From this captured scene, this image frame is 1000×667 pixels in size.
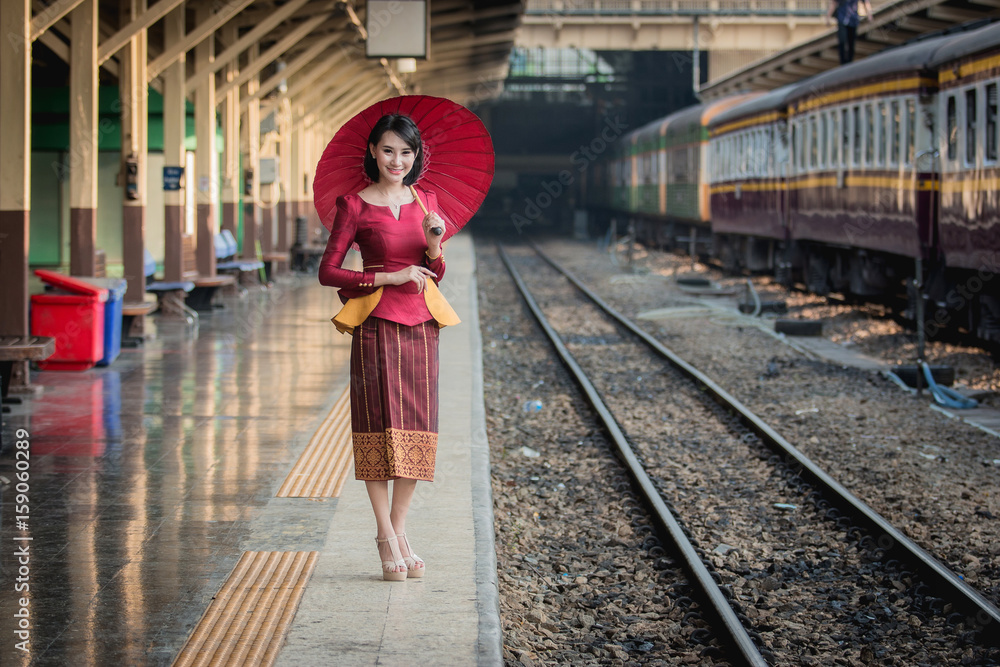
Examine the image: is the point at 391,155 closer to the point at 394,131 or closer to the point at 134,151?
the point at 394,131

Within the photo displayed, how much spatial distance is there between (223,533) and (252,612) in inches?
48.7

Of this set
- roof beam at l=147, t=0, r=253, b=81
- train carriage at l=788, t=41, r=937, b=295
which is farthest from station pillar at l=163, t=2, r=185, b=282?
train carriage at l=788, t=41, r=937, b=295

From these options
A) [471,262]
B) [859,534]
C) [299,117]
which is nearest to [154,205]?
[299,117]

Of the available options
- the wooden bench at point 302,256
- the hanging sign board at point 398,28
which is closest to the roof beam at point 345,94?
the wooden bench at point 302,256

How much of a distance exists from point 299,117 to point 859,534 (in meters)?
19.4

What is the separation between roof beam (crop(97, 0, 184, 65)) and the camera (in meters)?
11.6

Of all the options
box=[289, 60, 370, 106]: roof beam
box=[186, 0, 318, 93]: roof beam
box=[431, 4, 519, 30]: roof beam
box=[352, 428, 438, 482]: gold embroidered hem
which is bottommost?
box=[352, 428, 438, 482]: gold embroidered hem

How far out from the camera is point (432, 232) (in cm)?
486

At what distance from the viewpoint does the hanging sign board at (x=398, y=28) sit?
14906 millimetres

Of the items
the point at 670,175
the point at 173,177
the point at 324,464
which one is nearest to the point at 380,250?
the point at 324,464

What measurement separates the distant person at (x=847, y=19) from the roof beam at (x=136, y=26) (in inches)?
Answer: 683

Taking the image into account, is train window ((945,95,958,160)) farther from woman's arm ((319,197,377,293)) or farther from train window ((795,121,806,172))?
woman's arm ((319,197,377,293))

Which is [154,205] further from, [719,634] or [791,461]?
[719,634]

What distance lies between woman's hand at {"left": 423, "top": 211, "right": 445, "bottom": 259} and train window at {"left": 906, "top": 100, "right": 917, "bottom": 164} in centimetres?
1056
